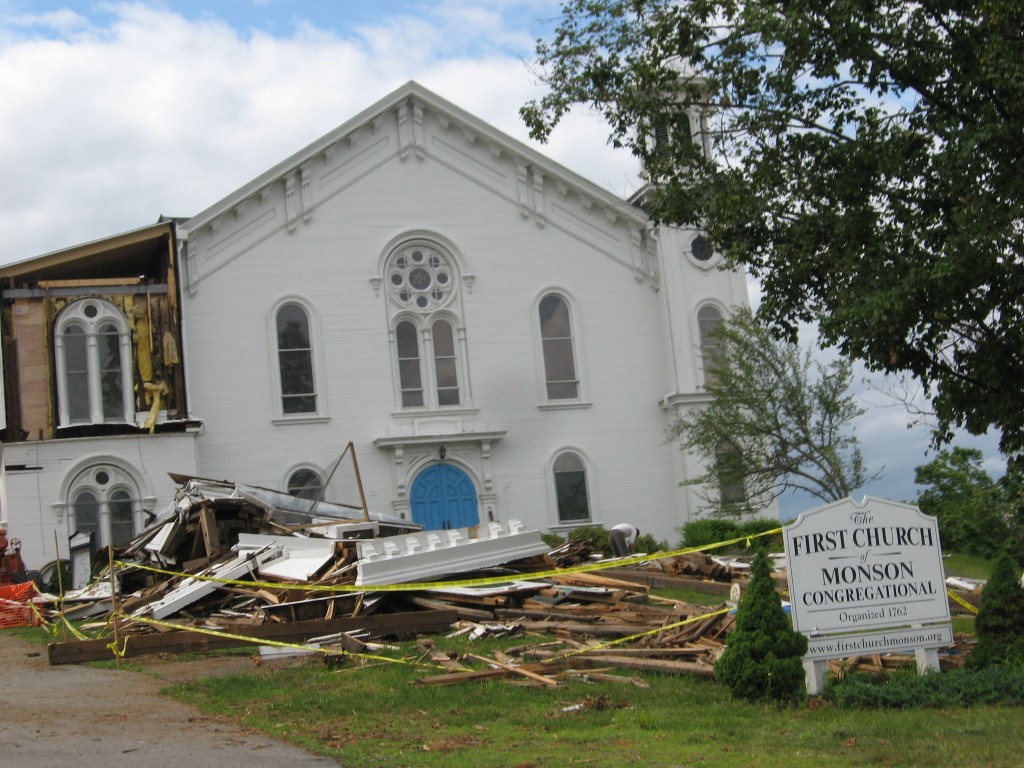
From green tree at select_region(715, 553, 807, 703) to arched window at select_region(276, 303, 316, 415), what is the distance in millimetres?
20272

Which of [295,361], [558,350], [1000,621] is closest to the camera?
[1000,621]

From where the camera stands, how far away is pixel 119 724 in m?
10.6

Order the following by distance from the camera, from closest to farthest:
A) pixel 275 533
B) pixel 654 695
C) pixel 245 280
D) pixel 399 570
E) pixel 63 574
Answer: pixel 654 695, pixel 399 570, pixel 275 533, pixel 63 574, pixel 245 280

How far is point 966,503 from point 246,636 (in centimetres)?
1104

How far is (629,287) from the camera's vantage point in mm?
33156

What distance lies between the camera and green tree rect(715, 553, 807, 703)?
36.1 ft

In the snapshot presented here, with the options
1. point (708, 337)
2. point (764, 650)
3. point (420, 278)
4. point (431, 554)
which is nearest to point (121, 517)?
point (420, 278)

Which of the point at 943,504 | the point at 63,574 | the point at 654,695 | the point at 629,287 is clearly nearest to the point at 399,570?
the point at 654,695

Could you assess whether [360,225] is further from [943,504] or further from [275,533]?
[943,504]

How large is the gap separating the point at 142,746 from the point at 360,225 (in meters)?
22.9

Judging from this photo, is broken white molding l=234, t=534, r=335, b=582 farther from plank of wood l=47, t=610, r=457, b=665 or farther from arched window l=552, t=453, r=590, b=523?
arched window l=552, t=453, r=590, b=523

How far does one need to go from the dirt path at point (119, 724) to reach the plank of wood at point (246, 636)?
0.86 ft

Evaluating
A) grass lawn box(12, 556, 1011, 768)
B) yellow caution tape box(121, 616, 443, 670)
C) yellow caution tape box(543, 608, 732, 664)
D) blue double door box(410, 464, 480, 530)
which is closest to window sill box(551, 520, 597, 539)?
blue double door box(410, 464, 480, 530)

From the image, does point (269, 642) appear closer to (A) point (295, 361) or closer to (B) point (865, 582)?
(B) point (865, 582)
